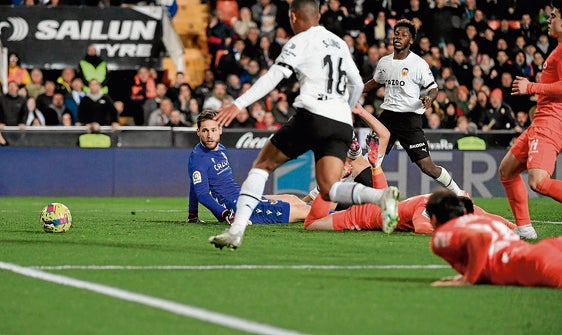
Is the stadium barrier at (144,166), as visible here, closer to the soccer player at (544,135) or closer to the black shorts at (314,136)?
the soccer player at (544,135)

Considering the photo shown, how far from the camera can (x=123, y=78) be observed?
77.6ft

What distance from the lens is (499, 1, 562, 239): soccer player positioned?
10641 mm

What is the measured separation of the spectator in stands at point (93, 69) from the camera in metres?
22.0

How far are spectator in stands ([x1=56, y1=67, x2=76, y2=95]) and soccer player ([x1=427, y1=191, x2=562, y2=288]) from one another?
50.7 ft

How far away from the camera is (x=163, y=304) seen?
6.46m

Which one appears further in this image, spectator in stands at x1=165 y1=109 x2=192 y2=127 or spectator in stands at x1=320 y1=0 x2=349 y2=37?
spectator in stands at x1=320 y1=0 x2=349 y2=37

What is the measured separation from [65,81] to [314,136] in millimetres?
13555

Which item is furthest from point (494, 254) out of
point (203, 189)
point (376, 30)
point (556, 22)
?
point (376, 30)

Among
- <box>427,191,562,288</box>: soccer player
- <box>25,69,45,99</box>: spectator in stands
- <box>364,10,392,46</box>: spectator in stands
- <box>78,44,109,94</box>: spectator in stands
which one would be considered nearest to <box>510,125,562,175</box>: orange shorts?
<box>427,191,562,288</box>: soccer player

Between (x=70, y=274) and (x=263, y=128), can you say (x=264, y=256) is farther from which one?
(x=263, y=128)

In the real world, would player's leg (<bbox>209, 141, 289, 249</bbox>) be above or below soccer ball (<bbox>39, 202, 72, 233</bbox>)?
above

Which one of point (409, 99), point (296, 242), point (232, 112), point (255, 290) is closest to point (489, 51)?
point (409, 99)

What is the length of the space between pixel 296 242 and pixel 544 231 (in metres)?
3.29

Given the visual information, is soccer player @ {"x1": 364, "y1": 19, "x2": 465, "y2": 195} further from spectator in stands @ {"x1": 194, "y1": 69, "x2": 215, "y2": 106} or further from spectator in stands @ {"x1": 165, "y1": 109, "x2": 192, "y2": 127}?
spectator in stands @ {"x1": 194, "y1": 69, "x2": 215, "y2": 106}
